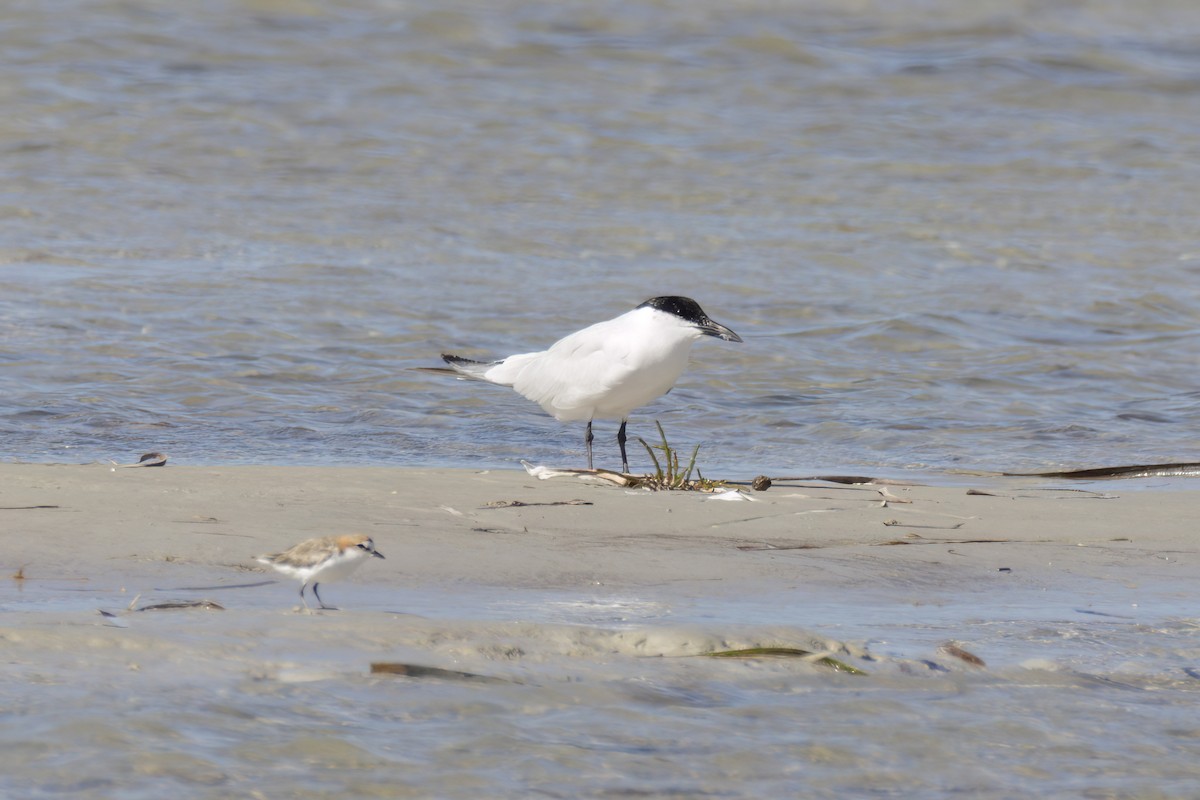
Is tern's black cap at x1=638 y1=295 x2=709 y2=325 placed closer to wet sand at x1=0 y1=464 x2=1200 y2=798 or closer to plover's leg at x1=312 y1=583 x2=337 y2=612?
wet sand at x1=0 y1=464 x2=1200 y2=798

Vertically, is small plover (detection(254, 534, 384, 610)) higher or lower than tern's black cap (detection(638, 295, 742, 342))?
lower

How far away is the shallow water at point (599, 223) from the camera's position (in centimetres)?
705

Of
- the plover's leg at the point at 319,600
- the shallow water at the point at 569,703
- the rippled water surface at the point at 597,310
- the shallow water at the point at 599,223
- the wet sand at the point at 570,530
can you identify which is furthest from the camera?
the shallow water at the point at 599,223

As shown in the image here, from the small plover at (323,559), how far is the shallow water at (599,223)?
2.41m

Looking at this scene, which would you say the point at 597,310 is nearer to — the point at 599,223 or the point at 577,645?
the point at 599,223

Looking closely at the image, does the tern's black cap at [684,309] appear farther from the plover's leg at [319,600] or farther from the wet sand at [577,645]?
the plover's leg at [319,600]

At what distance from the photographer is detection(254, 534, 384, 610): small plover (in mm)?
3580

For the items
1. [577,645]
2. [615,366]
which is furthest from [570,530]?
[615,366]

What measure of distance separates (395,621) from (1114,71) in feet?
46.0

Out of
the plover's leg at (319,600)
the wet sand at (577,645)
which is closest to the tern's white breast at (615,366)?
the wet sand at (577,645)

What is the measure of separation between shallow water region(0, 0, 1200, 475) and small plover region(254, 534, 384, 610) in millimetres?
2409

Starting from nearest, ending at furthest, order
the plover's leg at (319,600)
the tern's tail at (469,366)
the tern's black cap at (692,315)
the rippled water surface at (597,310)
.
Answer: the rippled water surface at (597,310), the plover's leg at (319,600), the tern's black cap at (692,315), the tern's tail at (469,366)

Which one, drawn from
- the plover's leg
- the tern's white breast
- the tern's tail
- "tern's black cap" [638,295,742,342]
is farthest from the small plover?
the tern's tail

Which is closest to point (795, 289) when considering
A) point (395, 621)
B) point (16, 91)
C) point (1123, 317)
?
point (1123, 317)
